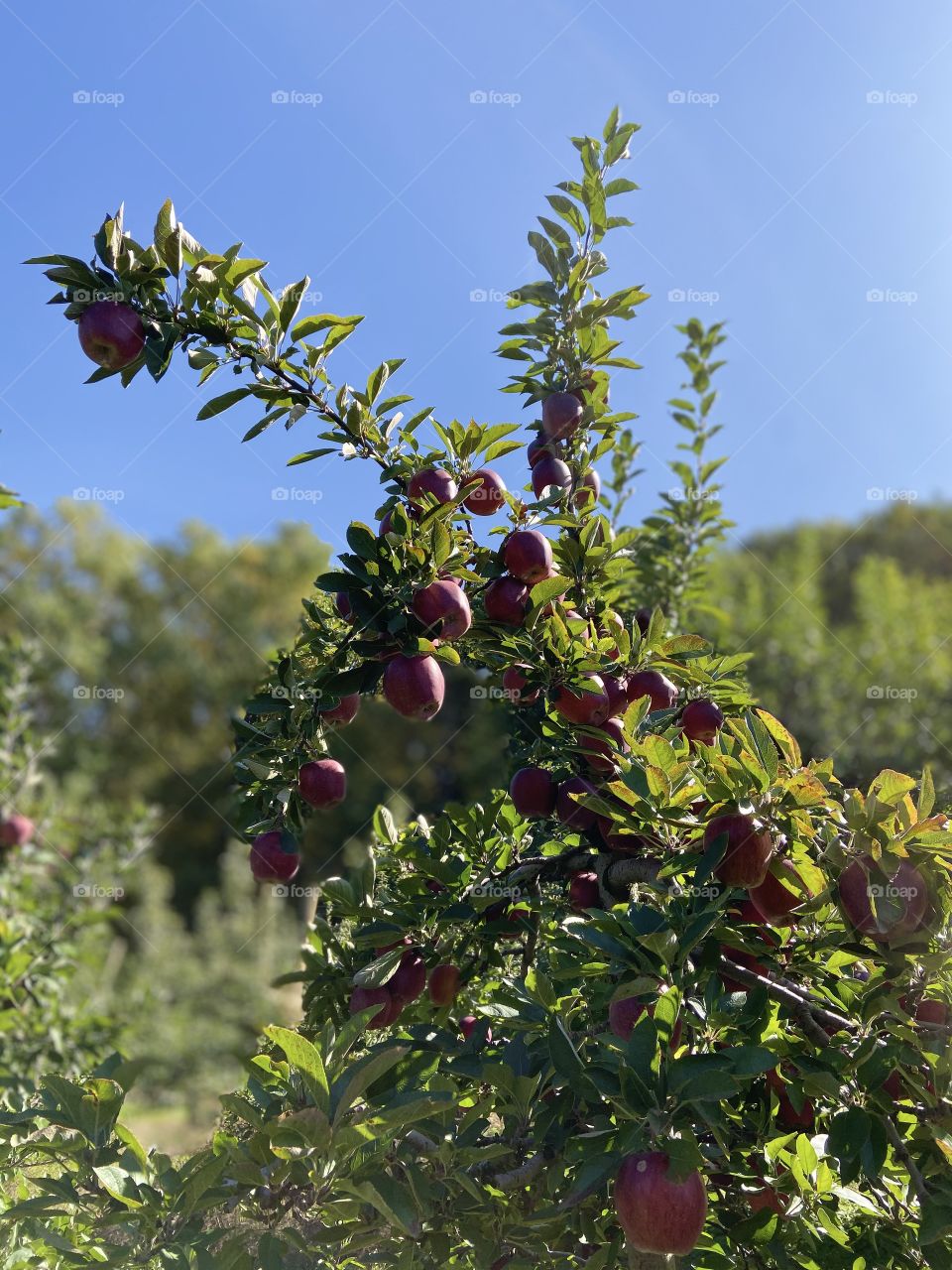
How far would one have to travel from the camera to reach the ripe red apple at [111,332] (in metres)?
1.39

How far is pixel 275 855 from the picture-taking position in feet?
5.39

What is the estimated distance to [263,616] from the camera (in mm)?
15438

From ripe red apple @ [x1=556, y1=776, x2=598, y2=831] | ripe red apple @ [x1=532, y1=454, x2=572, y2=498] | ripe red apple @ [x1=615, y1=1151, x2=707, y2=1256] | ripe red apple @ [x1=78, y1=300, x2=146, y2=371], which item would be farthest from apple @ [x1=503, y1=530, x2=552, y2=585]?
ripe red apple @ [x1=615, y1=1151, x2=707, y2=1256]

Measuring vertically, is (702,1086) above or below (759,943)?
below

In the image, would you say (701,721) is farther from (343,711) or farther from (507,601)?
(343,711)

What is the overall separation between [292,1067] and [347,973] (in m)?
0.69

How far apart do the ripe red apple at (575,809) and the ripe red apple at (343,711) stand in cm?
41

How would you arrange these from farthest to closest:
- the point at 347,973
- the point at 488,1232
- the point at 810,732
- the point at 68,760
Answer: the point at 68,760 < the point at 810,732 < the point at 347,973 < the point at 488,1232

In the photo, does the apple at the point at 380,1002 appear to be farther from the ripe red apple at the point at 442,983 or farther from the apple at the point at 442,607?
the apple at the point at 442,607

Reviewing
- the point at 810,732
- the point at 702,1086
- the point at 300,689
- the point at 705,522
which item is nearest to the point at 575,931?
the point at 702,1086

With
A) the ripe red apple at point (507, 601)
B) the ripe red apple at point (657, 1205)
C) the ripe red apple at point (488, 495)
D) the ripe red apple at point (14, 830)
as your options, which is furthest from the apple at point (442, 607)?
the ripe red apple at point (14, 830)

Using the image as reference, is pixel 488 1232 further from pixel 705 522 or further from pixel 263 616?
pixel 263 616

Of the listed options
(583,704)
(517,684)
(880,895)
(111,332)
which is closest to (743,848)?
(880,895)

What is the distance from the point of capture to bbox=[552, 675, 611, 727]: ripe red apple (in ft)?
5.07
